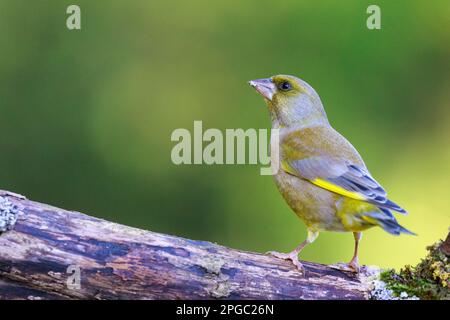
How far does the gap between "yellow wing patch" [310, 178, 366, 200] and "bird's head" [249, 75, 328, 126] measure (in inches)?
28.2

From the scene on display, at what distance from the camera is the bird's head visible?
197 inches

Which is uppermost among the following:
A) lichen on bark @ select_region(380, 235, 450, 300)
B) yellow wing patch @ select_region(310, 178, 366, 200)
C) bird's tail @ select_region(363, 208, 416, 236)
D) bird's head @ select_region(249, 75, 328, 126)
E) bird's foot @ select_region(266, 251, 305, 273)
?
bird's head @ select_region(249, 75, 328, 126)

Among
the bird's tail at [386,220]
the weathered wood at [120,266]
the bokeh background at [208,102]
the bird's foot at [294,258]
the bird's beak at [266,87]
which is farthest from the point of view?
the bokeh background at [208,102]

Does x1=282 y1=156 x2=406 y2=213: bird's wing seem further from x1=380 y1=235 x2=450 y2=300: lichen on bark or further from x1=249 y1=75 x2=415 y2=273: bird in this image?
x1=380 y1=235 x2=450 y2=300: lichen on bark

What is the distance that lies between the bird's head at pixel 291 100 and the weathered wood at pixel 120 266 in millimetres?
1362

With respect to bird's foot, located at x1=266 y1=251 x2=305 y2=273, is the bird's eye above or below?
above

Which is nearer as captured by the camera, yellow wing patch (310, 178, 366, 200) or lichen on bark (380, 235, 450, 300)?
lichen on bark (380, 235, 450, 300)

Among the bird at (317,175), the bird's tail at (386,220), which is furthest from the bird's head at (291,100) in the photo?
the bird's tail at (386,220)

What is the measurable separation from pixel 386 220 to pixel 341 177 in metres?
0.49

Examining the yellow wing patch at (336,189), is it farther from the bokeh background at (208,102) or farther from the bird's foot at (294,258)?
the bokeh background at (208,102)

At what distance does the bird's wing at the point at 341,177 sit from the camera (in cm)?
412

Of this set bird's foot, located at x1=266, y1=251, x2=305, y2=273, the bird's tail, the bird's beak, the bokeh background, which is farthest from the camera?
the bokeh background

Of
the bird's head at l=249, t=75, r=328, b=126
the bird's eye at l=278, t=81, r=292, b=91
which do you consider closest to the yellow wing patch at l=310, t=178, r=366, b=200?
the bird's head at l=249, t=75, r=328, b=126
